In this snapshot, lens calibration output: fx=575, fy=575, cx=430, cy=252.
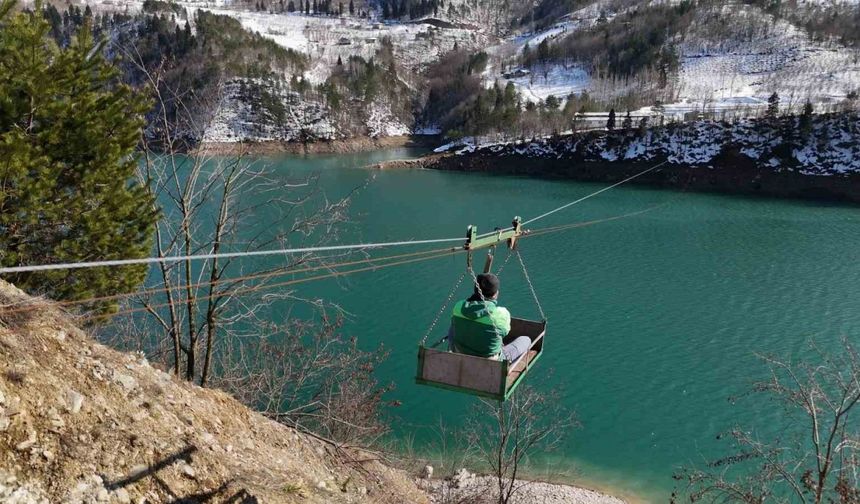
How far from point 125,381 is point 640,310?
1860cm

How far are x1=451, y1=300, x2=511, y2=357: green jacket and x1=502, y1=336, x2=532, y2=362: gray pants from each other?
416mm

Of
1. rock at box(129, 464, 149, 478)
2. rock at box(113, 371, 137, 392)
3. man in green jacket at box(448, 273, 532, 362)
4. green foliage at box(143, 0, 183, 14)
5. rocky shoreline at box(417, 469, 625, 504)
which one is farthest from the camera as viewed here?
green foliage at box(143, 0, 183, 14)

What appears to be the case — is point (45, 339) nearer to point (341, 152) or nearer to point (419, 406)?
point (419, 406)

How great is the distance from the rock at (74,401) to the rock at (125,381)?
0.65 m

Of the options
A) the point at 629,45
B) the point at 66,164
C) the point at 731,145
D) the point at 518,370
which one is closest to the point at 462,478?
the point at 518,370

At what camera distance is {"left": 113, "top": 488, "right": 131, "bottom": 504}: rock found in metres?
4.71

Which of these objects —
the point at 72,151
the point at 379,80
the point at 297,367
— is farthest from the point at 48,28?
the point at 379,80

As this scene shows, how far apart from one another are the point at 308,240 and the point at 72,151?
14806mm

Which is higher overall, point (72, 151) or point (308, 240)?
point (72, 151)

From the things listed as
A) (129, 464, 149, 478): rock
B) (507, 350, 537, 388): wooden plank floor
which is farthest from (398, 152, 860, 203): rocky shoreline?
(129, 464, 149, 478): rock

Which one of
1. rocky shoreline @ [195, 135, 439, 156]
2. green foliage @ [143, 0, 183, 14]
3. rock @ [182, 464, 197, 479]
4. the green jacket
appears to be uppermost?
green foliage @ [143, 0, 183, 14]

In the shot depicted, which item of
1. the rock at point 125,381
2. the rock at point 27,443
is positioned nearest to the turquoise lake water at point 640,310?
the rock at point 125,381

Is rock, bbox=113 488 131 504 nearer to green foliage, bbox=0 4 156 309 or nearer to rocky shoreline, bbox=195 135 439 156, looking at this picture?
green foliage, bbox=0 4 156 309

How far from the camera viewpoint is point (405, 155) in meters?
77.2
